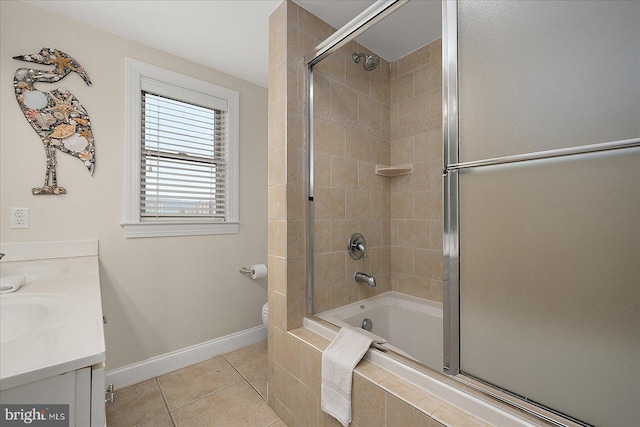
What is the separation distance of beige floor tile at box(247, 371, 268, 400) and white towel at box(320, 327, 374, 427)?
0.73 meters

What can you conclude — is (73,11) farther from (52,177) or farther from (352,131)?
(352,131)

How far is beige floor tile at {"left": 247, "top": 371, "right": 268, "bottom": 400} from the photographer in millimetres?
1780

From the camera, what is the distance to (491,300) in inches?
33.8

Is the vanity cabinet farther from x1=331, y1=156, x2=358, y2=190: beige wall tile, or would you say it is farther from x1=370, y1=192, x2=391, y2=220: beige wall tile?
x1=370, y1=192, x2=391, y2=220: beige wall tile

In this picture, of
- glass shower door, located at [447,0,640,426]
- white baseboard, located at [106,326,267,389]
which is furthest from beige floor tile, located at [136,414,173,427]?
glass shower door, located at [447,0,640,426]

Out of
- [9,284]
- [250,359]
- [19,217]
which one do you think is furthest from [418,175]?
[19,217]

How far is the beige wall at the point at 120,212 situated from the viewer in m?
1.53

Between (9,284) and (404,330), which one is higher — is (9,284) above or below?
above

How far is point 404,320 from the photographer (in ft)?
6.75

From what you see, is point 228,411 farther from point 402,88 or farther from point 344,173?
point 402,88

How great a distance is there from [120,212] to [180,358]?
1183 mm

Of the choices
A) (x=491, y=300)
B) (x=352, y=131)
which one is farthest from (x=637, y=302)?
(x=352, y=131)

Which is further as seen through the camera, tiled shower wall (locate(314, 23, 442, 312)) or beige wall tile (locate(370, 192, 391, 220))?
beige wall tile (locate(370, 192, 391, 220))

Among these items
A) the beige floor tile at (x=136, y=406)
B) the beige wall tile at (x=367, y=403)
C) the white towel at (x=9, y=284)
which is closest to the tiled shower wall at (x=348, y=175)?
the beige wall tile at (x=367, y=403)
